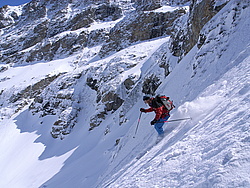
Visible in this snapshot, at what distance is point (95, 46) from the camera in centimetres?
5184

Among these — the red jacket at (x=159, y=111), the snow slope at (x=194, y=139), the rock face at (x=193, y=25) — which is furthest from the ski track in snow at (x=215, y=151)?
the rock face at (x=193, y=25)

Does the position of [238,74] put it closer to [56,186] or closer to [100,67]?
[56,186]

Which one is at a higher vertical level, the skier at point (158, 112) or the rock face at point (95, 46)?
the skier at point (158, 112)

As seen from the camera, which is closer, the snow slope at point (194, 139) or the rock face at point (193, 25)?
the snow slope at point (194, 139)

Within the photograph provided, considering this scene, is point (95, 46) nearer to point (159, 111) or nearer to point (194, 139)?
point (159, 111)

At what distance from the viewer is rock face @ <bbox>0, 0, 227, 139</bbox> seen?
19.1 m

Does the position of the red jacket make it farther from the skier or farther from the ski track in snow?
the ski track in snow

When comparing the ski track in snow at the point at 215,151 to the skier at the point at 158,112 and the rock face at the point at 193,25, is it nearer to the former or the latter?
the skier at the point at 158,112

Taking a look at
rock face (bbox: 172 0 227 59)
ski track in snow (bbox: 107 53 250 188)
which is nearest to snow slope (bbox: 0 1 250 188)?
ski track in snow (bbox: 107 53 250 188)

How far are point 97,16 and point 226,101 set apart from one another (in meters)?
67.9

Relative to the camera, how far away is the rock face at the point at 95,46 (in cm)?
1911

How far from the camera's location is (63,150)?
971 inches

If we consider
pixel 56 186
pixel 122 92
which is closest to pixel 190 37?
pixel 122 92

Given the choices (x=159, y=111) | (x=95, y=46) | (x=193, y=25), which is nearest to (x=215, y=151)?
(x=159, y=111)
